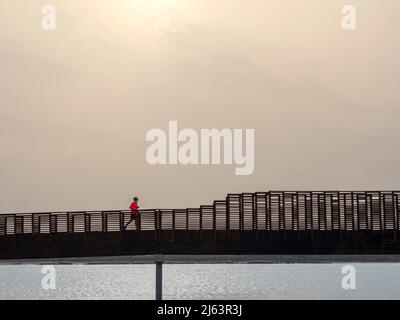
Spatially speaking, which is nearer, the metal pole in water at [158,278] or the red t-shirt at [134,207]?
the metal pole in water at [158,278]

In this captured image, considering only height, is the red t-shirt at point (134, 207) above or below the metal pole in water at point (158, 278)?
above

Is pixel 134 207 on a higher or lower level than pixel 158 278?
higher

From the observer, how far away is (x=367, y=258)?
77.2 m

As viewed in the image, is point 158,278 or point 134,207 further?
point 134,207

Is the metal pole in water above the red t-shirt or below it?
below

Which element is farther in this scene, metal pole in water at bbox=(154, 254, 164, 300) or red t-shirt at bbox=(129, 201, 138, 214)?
red t-shirt at bbox=(129, 201, 138, 214)

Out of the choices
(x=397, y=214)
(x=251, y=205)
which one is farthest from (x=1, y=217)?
(x=397, y=214)

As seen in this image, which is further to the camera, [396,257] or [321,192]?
[321,192]

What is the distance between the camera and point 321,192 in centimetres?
10594
